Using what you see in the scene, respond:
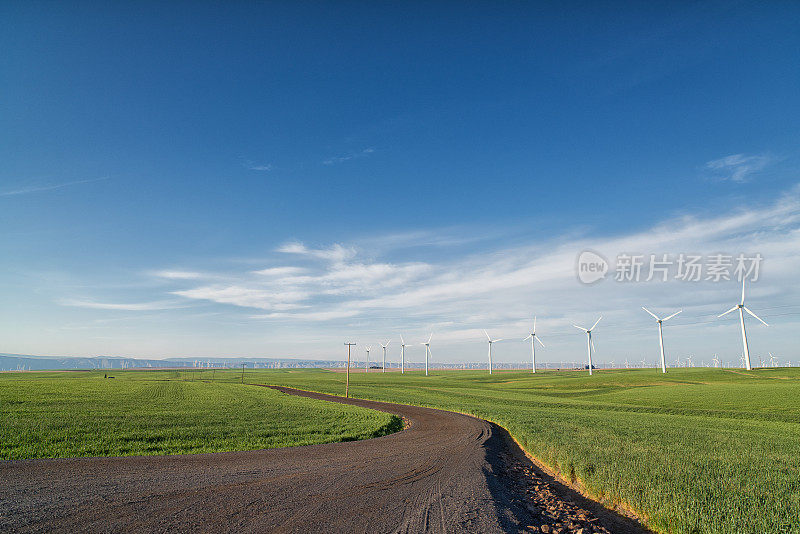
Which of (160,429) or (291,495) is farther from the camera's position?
(160,429)

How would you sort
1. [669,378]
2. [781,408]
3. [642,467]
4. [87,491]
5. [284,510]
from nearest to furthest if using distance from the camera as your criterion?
[284,510], [87,491], [642,467], [781,408], [669,378]

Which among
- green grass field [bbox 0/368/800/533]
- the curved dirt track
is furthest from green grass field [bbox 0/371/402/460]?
the curved dirt track

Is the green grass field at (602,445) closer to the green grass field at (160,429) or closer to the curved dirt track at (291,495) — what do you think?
the green grass field at (160,429)

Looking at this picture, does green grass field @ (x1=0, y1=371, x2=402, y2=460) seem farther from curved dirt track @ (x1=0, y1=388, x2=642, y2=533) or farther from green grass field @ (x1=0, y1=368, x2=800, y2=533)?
curved dirt track @ (x1=0, y1=388, x2=642, y2=533)

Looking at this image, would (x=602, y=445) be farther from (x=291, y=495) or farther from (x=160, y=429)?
(x=160, y=429)

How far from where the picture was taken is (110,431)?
97.6 feet

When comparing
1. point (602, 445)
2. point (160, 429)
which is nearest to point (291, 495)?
point (602, 445)

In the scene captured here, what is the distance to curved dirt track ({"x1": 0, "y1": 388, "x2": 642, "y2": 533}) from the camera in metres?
12.8

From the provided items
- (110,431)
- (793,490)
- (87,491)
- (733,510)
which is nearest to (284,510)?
(87,491)

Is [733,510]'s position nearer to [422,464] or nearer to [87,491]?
[422,464]

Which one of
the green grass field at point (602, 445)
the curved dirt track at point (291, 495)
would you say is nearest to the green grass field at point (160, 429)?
the green grass field at point (602, 445)

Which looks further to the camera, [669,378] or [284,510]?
[669,378]

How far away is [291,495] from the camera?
619 inches

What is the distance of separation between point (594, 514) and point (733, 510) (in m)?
4.76
